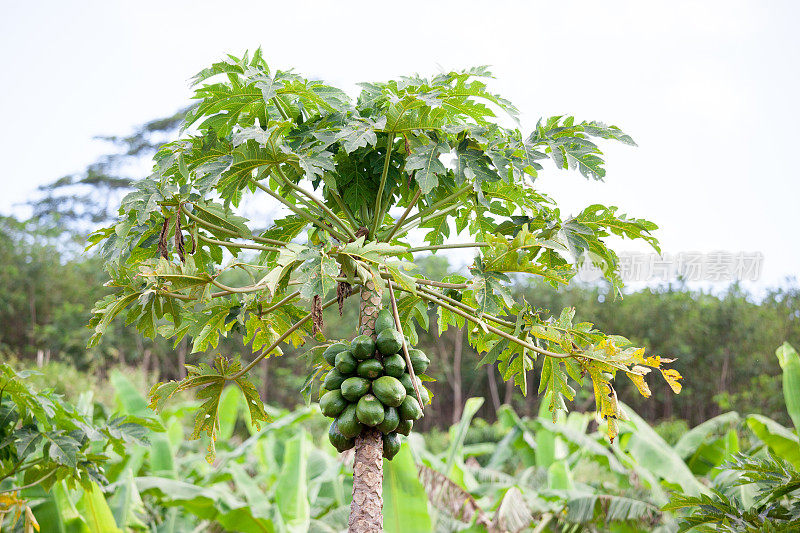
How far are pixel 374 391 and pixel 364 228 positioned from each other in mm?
520

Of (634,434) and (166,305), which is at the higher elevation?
(166,305)

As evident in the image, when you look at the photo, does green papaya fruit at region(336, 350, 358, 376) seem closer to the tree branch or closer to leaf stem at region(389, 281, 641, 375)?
leaf stem at region(389, 281, 641, 375)

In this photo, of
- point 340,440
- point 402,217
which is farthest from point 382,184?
point 340,440

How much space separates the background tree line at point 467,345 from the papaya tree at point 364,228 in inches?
410

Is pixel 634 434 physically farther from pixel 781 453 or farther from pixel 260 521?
pixel 260 521

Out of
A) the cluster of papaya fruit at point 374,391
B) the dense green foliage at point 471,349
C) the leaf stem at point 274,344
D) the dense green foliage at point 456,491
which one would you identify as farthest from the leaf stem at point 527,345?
the dense green foliage at point 471,349

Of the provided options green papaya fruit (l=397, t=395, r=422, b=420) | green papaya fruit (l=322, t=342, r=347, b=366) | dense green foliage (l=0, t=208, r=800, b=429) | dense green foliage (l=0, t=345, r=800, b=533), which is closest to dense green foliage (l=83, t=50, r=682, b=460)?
green papaya fruit (l=397, t=395, r=422, b=420)

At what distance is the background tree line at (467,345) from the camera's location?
12.5m

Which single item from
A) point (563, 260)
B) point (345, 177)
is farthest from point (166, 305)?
point (563, 260)

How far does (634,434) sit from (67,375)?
8448 mm

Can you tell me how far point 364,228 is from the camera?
2.00 metres

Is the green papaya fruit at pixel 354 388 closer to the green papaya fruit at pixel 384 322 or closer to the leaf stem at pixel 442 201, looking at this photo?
the green papaya fruit at pixel 384 322

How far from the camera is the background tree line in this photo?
12.5 meters

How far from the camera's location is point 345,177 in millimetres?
1997
